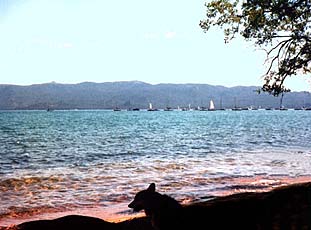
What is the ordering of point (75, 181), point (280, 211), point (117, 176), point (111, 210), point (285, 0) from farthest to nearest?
point (117, 176)
point (75, 181)
point (111, 210)
point (285, 0)
point (280, 211)

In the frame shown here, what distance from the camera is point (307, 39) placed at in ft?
46.2

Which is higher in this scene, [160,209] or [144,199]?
[144,199]

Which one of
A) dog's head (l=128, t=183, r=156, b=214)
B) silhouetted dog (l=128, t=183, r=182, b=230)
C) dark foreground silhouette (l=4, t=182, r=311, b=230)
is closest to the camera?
dark foreground silhouette (l=4, t=182, r=311, b=230)

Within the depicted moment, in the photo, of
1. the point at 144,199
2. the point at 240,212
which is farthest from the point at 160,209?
the point at 240,212

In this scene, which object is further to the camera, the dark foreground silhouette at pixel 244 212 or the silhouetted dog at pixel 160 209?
the silhouetted dog at pixel 160 209

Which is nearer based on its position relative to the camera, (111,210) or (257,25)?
(257,25)

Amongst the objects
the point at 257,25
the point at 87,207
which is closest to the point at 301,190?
the point at 257,25

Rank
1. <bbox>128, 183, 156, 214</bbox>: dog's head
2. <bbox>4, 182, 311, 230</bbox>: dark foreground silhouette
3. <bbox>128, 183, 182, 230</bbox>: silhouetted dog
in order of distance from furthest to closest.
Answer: <bbox>128, 183, 156, 214</bbox>: dog's head
<bbox>128, 183, 182, 230</bbox>: silhouetted dog
<bbox>4, 182, 311, 230</bbox>: dark foreground silhouette

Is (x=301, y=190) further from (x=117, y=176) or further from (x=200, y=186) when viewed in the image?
(x=117, y=176)

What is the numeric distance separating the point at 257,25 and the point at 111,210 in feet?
31.5

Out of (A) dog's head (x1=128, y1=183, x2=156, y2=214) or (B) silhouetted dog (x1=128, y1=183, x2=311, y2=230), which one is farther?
(A) dog's head (x1=128, y1=183, x2=156, y2=214)

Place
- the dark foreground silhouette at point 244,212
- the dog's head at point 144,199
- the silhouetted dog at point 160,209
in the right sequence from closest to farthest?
1. the dark foreground silhouette at point 244,212
2. the silhouetted dog at point 160,209
3. the dog's head at point 144,199

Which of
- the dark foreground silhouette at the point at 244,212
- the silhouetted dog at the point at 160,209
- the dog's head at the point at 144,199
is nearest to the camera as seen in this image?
the dark foreground silhouette at the point at 244,212

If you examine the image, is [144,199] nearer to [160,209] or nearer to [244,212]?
[160,209]
